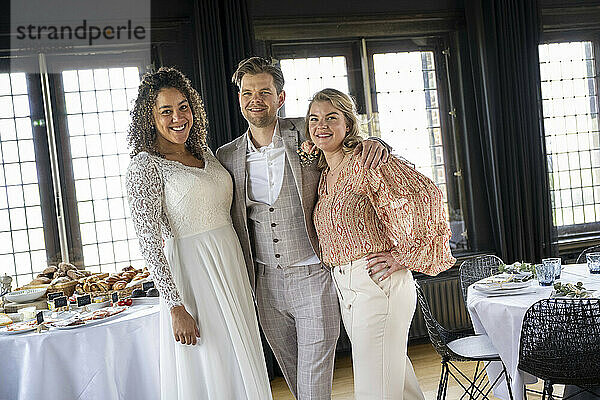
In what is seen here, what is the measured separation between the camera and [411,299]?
2.91 meters

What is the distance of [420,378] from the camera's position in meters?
4.86

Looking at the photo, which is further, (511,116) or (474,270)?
(511,116)

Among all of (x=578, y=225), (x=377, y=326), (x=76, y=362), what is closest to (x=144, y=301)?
(x=76, y=362)

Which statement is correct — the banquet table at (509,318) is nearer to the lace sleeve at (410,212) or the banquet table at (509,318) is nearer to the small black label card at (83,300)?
the lace sleeve at (410,212)

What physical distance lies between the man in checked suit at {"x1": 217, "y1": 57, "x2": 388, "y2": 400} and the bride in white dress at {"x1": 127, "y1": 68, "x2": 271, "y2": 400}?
0.43 ft

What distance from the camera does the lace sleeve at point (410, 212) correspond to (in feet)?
9.10

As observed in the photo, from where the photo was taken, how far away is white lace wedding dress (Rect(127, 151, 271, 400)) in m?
2.83

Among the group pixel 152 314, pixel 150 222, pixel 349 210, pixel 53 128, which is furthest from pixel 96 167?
pixel 349 210

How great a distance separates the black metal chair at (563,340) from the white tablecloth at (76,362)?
183cm

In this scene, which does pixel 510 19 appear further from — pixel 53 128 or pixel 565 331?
pixel 53 128

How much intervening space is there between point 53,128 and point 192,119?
2565mm

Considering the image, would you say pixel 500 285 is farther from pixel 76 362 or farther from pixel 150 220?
pixel 76 362

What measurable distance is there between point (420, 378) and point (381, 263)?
236 cm

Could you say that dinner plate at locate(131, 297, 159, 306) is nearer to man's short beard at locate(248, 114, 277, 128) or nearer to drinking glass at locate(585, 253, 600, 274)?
man's short beard at locate(248, 114, 277, 128)
